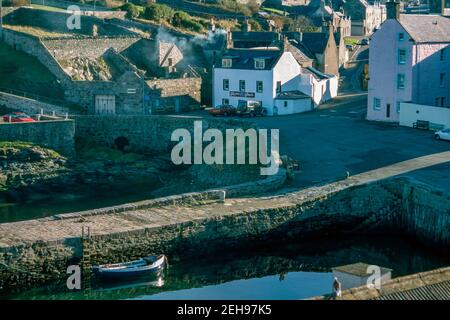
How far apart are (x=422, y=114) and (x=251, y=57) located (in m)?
12.5

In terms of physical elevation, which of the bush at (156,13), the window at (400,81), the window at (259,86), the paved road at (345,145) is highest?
the bush at (156,13)

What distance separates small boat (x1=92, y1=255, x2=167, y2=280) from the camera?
1099 inches

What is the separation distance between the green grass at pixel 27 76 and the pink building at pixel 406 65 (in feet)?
60.9

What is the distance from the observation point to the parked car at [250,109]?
51656mm

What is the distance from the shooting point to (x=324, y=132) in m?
46.0

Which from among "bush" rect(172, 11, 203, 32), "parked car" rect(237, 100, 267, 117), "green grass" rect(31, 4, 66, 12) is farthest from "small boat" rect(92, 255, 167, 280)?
"bush" rect(172, 11, 203, 32)

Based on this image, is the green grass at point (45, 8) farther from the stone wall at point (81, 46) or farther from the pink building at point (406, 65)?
the pink building at point (406, 65)

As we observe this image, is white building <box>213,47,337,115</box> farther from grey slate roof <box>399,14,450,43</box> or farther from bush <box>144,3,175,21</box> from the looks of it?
bush <box>144,3,175,21</box>

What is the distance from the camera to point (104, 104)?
5169cm

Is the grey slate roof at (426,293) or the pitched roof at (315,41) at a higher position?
the pitched roof at (315,41)

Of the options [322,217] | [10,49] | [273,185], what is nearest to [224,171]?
[273,185]

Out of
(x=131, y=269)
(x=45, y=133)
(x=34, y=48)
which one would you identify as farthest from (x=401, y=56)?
(x=131, y=269)

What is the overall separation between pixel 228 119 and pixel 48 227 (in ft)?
62.8

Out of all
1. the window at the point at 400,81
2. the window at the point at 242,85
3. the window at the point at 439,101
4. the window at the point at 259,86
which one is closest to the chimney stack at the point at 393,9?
the window at the point at 400,81
